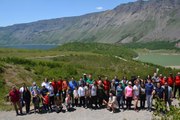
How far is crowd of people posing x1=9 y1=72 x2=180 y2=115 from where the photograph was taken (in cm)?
2391

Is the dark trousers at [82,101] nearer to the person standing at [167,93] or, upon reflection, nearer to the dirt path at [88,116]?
the dirt path at [88,116]

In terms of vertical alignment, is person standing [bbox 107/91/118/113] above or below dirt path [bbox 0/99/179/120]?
above

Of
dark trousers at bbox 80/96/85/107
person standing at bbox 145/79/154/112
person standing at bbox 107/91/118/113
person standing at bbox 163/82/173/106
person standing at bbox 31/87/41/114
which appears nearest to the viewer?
person standing at bbox 163/82/173/106

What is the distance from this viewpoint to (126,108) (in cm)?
2503

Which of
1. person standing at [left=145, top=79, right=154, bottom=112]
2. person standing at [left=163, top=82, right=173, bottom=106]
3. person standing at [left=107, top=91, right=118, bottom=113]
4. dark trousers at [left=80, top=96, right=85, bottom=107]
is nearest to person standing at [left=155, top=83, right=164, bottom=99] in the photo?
person standing at [left=163, top=82, right=173, bottom=106]

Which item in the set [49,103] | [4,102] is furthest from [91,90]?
[4,102]

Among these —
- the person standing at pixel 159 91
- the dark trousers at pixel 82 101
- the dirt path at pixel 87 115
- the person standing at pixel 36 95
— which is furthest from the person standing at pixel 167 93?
the person standing at pixel 36 95

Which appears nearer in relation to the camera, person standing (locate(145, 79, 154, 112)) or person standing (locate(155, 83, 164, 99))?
person standing (locate(155, 83, 164, 99))

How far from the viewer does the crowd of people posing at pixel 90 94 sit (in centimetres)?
2391

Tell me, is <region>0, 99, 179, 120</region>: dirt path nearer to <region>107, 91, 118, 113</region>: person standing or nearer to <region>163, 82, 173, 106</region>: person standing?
<region>107, 91, 118, 113</region>: person standing

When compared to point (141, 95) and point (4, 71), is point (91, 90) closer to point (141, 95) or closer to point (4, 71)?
point (141, 95)

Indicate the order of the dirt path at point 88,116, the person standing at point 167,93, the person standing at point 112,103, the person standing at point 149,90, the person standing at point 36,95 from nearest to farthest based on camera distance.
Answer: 1. the dirt path at point 88,116
2. the person standing at point 167,93
3. the person standing at point 149,90
4. the person standing at point 112,103
5. the person standing at point 36,95

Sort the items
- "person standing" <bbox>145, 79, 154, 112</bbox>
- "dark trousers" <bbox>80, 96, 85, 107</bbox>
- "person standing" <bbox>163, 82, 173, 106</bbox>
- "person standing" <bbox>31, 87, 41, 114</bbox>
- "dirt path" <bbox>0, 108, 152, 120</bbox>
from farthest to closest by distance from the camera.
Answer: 1. "dark trousers" <bbox>80, 96, 85, 107</bbox>
2. "person standing" <bbox>31, 87, 41, 114</bbox>
3. "person standing" <bbox>145, 79, 154, 112</bbox>
4. "person standing" <bbox>163, 82, 173, 106</bbox>
5. "dirt path" <bbox>0, 108, 152, 120</bbox>

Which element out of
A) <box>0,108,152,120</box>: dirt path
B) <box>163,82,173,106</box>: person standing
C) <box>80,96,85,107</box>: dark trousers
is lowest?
<box>0,108,152,120</box>: dirt path
